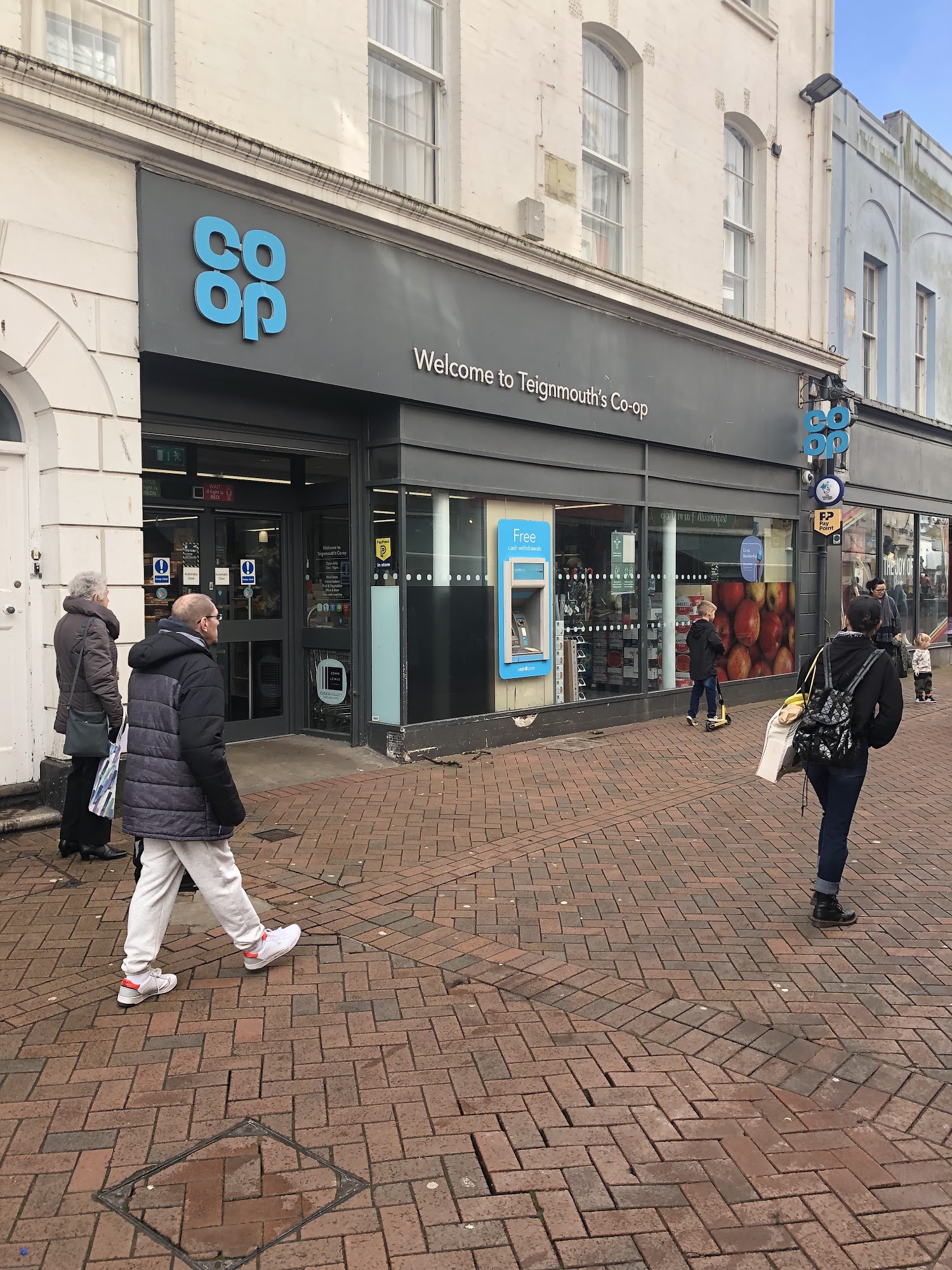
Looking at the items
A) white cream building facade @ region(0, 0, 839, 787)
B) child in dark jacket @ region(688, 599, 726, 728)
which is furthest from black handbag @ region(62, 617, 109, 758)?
child in dark jacket @ region(688, 599, 726, 728)

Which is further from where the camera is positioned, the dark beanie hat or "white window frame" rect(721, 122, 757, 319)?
"white window frame" rect(721, 122, 757, 319)

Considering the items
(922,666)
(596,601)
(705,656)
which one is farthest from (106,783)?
(922,666)

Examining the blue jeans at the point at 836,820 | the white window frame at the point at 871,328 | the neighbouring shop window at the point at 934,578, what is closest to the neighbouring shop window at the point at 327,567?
the blue jeans at the point at 836,820

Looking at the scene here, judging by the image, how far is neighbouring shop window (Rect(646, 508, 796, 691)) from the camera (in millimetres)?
12672

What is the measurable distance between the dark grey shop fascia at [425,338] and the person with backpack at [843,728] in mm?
5096

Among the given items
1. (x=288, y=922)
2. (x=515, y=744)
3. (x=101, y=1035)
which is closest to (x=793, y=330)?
(x=515, y=744)

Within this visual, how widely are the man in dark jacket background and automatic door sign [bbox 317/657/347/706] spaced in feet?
17.8

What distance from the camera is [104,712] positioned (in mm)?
6039

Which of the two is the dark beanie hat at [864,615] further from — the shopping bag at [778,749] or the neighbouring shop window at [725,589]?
the neighbouring shop window at [725,589]

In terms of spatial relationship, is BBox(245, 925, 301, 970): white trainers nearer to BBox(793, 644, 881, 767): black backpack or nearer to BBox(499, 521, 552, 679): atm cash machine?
BBox(793, 644, 881, 767): black backpack

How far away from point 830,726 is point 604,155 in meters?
9.10

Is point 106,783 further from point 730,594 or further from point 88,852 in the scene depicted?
point 730,594

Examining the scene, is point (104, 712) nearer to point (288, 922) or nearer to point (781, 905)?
point (288, 922)

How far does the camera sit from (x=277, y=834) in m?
6.82
